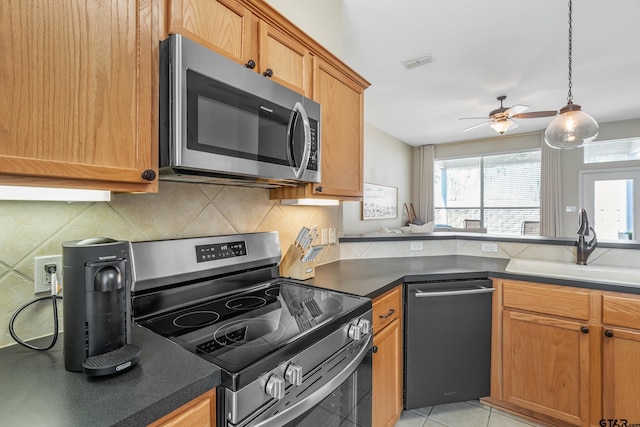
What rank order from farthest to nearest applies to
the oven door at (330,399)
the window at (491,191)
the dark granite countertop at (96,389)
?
the window at (491,191) → the oven door at (330,399) → the dark granite countertop at (96,389)

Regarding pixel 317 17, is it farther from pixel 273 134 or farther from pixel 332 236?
pixel 332 236

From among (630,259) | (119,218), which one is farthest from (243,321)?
(630,259)

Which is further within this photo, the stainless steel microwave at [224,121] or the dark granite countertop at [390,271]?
the dark granite countertop at [390,271]

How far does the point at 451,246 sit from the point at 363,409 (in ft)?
5.19

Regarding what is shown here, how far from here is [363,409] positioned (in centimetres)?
126

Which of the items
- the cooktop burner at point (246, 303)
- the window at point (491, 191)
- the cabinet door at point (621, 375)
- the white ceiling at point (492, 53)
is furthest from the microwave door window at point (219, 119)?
the window at point (491, 191)

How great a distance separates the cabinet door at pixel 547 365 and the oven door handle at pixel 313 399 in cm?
114

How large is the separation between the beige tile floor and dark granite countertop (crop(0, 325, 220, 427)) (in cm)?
160

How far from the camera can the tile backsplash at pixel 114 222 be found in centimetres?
86

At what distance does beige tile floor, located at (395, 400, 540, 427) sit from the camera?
181 cm

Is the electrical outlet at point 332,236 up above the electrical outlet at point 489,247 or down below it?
above

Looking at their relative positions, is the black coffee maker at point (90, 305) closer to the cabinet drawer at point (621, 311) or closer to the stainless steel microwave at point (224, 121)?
the stainless steel microwave at point (224, 121)

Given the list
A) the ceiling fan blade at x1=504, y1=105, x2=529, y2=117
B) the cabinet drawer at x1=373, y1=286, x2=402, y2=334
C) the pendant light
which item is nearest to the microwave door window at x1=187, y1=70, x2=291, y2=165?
the cabinet drawer at x1=373, y1=286, x2=402, y2=334

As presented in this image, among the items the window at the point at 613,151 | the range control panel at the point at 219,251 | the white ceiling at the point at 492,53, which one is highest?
the white ceiling at the point at 492,53
